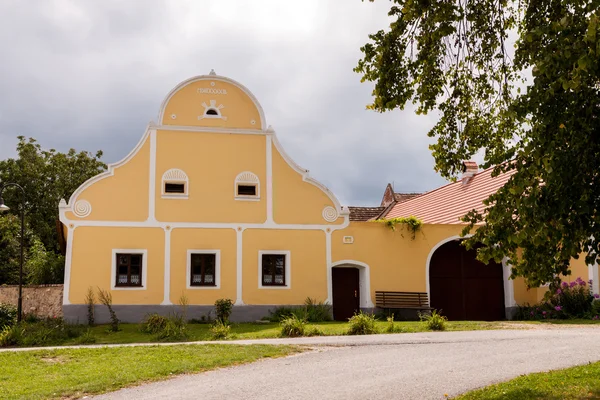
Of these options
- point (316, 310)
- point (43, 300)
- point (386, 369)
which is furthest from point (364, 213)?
point (386, 369)

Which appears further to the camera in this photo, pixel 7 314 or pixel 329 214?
pixel 329 214

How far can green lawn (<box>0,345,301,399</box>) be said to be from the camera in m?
9.57

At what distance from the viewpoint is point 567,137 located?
22.0ft

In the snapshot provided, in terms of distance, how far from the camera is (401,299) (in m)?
22.0

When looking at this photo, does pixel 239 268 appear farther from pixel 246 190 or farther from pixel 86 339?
pixel 86 339

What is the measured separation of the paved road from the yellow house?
298 inches

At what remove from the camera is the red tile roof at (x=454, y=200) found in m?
25.1

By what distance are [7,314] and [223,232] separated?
7669 millimetres

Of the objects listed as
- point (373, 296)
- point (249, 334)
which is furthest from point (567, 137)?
point (373, 296)

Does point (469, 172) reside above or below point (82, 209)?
above

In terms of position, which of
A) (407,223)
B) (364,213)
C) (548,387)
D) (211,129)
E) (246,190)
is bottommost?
(548,387)

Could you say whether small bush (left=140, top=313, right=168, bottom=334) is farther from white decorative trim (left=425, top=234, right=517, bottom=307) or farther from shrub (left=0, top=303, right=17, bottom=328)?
white decorative trim (left=425, top=234, right=517, bottom=307)

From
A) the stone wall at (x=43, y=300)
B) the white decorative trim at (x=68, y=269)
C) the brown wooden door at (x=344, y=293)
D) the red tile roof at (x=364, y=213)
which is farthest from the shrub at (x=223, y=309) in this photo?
the red tile roof at (x=364, y=213)

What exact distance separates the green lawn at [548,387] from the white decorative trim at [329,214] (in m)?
13.1
